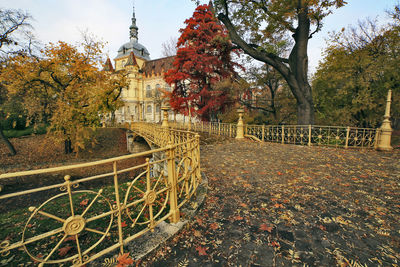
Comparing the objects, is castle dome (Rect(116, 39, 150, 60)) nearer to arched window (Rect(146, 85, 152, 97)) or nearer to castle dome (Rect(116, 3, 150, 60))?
castle dome (Rect(116, 3, 150, 60))

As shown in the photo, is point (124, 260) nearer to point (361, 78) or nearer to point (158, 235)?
point (158, 235)

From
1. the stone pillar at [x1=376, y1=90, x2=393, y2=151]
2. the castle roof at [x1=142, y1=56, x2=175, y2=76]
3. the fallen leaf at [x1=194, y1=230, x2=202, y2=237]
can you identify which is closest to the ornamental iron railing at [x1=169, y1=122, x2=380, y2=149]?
the stone pillar at [x1=376, y1=90, x2=393, y2=151]

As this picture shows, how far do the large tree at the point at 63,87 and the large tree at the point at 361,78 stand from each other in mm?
19327

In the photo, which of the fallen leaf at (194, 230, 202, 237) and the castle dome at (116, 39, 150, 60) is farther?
the castle dome at (116, 39, 150, 60)

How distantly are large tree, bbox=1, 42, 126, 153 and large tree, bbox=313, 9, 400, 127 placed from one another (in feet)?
63.4

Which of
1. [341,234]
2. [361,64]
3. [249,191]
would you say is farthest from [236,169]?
[361,64]

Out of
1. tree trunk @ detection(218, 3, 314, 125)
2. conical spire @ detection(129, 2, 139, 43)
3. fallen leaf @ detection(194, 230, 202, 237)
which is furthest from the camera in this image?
conical spire @ detection(129, 2, 139, 43)

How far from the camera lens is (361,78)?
12.1 metres

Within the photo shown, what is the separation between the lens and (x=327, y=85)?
14531 mm

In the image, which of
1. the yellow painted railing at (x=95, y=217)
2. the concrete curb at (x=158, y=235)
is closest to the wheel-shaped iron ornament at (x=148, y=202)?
the yellow painted railing at (x=95, y=217)

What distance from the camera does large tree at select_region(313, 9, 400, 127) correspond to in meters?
11.7

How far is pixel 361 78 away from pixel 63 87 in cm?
2381

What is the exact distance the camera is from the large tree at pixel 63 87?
39.1 ft

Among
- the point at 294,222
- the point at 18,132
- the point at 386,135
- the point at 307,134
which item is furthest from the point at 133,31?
the point at 294,222
